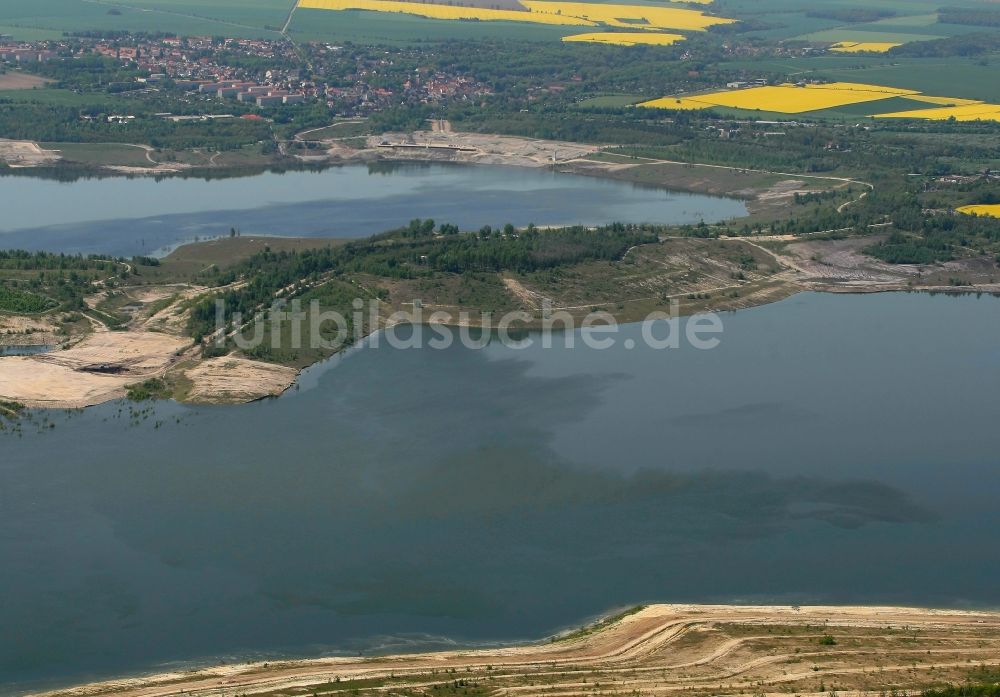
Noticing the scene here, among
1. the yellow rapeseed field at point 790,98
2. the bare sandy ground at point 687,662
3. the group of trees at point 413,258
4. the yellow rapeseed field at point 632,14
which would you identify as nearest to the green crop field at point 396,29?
the yellow rapeseed field at point 632,14

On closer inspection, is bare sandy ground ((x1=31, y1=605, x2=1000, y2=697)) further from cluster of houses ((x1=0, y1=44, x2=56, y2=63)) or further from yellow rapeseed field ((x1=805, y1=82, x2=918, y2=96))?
cluster of houses ((x1=0, y1=44, x2=56, y2=63))

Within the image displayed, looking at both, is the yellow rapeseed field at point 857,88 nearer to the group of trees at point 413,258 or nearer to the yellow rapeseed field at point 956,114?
the yellow rapeseed field at point 956,114

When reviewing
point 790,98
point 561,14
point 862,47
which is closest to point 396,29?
point 561,14

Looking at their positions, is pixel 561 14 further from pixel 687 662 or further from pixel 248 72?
pixel 687 662

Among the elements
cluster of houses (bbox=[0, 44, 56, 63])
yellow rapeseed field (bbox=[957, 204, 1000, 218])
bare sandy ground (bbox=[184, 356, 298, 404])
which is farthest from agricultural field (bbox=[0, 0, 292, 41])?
bare sandy ground (bbox=[184, 356, 298, 404])

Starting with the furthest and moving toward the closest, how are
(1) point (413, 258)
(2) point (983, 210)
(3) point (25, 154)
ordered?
1. (3) point (25, 154)
2. (2) point (983, 210)
3. (1) point (413, 258)

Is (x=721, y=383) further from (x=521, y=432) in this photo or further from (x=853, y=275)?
(x=853, y=275)
